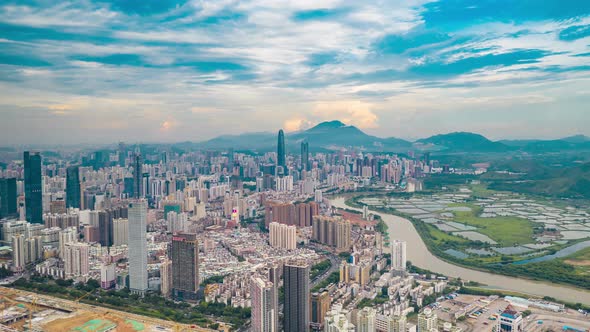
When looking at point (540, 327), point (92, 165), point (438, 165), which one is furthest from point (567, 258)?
point (438, 165)

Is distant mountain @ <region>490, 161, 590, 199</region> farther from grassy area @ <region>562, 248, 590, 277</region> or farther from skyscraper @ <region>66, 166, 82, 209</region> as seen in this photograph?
skyscraper @ <region>66, 166, 82, 209</region>

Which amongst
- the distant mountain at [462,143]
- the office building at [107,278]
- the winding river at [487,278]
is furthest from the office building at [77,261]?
the distant mountain at [462,143]

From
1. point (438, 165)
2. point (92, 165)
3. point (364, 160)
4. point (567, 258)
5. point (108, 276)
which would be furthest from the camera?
point (438, 165)

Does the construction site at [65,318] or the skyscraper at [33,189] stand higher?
the skyscraper at [33,189]

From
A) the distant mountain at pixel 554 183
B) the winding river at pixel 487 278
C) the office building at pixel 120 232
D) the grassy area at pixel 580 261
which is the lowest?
the winding river at pixel 487 278

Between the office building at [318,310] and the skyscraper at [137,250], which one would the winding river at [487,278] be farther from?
the skyscraper at [137,250]

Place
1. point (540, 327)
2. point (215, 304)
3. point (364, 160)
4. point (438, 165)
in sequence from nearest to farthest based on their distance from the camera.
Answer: point (540, 327)
point (215, 304)
point (364, 160)
point (438, 165)

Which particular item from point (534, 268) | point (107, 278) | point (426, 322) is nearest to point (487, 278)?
point (534, 268)

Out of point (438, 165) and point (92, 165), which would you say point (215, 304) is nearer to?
point (92, 165)
